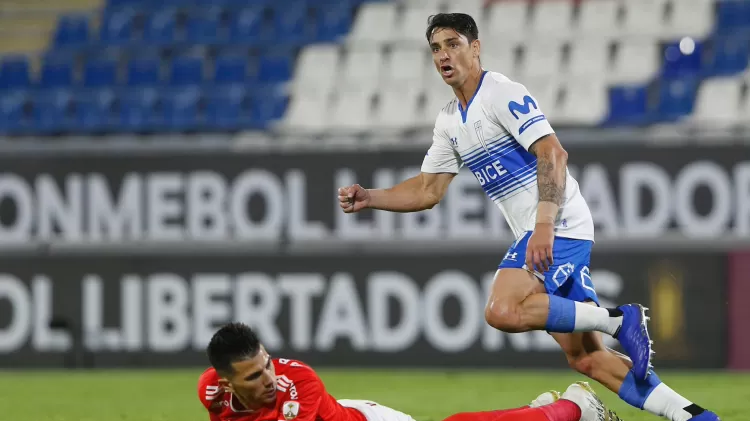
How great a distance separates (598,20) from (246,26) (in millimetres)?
3804

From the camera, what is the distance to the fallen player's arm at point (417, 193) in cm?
598

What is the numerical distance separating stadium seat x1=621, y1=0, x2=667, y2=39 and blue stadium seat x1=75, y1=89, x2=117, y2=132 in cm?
525

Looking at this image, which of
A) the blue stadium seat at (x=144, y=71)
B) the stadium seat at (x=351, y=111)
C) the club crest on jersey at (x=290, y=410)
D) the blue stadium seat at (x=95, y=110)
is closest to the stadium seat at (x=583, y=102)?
the stadium seat at (x=351, y=111)

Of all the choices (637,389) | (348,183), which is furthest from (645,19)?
(637,389)

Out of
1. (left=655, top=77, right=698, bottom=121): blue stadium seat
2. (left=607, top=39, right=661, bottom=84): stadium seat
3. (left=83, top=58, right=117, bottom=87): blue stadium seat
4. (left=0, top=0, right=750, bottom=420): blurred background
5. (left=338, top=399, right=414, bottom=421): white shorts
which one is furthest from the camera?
(left=83, top=58, right=117, bottom=87): blue stadium seat

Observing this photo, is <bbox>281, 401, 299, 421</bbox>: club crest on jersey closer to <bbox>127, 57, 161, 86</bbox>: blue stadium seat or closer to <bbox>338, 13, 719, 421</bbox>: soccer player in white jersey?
<bbox>338, 13, 719, 421</bbox>: soccer player in white jersey

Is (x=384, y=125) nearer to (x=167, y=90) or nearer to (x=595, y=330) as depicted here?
(x=167, y=90)

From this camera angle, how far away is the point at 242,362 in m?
4.73

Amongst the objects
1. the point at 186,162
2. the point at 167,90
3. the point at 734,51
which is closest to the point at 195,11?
the point at 167,90

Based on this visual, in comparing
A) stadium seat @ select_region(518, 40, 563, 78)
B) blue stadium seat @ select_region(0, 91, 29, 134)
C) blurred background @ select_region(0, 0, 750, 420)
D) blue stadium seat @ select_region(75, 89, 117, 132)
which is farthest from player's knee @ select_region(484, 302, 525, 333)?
blue stadium seat @ select_region(0, 91, 29, 134)

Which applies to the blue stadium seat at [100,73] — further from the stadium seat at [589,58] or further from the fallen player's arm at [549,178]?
the fallen player's arm at [549,178]

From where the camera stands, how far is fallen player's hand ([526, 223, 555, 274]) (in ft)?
16.7

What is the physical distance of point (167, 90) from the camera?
39.9 ft

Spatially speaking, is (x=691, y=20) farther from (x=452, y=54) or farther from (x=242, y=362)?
(x=242, y=362)
